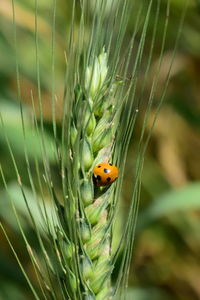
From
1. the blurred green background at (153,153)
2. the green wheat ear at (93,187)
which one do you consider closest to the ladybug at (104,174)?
the green wheat ear at (93,187)

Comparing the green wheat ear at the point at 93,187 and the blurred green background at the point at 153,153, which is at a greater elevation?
the green wheat ear at the point at 93,187

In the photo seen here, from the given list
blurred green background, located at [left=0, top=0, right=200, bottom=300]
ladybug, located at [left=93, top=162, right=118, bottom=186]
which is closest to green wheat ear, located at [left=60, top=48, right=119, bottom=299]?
ladybug, located at [left=93, top=162, right=118, bottom=186]

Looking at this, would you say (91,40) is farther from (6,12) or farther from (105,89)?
(6,12)

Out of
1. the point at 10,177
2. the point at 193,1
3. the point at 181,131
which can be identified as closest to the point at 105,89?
the point at 10,177

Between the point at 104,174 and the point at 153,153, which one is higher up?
the point at 104,174

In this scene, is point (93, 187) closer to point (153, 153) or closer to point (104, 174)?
point (104, 174)

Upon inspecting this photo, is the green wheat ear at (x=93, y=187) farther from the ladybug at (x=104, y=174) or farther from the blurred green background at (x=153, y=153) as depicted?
the blurred green background at (x=153, y=153)

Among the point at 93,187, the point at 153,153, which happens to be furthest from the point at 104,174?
the point at 153,153
